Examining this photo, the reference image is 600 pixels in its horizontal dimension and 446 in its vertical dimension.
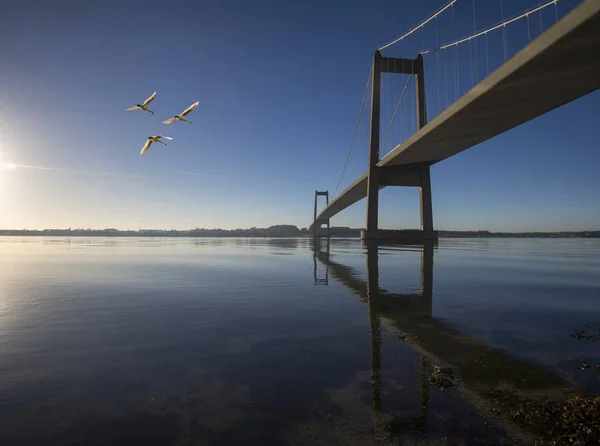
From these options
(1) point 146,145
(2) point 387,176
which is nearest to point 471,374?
(1) point 146,145

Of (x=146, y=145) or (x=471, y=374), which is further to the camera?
(x=146, y=145)

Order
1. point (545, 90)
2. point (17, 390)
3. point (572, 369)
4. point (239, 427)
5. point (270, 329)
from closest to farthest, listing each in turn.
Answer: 1. point (239, 427)
2. point (17, 390)
3. point (572, 369)
4. point (270, 329)
5. point (545, 90)

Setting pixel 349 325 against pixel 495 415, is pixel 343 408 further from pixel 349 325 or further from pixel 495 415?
pixel 349 325

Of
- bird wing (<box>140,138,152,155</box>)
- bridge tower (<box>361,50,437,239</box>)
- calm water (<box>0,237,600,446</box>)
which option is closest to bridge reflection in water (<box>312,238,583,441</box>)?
calm water (<box>0,237,600,446</box>)

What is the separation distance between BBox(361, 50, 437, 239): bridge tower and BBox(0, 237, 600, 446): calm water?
3058 centimetres

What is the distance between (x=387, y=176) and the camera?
39031 mm

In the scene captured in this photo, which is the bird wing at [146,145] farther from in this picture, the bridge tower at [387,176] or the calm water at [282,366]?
the bridge tower at [387,176]

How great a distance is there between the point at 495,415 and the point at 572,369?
1.62 meters

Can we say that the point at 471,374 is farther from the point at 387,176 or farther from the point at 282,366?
the point at 387,176

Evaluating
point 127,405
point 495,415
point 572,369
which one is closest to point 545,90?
point 572,369

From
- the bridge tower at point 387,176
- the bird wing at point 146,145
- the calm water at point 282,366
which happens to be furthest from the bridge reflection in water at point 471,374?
the bridge tower at point 387,176

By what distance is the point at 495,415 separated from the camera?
2.49 metres

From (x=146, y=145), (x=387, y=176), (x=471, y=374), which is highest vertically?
(x=387, y=176)

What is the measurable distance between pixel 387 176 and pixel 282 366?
37.7 meters
